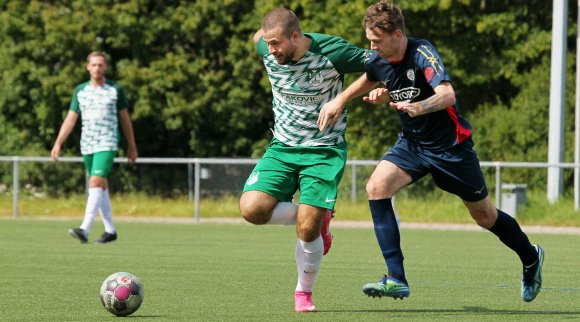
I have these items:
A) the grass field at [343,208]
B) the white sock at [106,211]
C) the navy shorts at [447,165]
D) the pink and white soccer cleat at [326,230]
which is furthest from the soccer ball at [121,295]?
the grass field at [343,208]

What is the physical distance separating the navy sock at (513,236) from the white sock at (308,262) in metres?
1.22

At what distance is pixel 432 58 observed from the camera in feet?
26.5

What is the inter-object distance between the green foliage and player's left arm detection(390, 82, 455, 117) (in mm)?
20203

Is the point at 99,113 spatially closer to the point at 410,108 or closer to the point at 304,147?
the point at 304,147

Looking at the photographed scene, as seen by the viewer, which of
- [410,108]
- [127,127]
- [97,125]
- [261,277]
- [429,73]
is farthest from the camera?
[127,127]

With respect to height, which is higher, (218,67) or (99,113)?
(218,67)

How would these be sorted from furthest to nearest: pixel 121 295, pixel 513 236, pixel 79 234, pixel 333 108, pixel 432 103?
pixel 79 234 < pixel 513 236 < pixel 333 108 < pixel 121 295 < pixel 432 103

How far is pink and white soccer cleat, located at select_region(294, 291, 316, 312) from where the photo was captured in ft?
27.1

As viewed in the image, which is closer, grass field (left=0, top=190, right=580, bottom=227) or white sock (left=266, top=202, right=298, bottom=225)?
white sock (left=266, top=202, right=298, bottom=225)

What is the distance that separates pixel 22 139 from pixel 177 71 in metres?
4.48

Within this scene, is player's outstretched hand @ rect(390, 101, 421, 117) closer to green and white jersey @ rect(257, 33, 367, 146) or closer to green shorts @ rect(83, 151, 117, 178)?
green and white jersey @ rect(257, 33, 367, 146)

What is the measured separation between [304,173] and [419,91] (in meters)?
0.93

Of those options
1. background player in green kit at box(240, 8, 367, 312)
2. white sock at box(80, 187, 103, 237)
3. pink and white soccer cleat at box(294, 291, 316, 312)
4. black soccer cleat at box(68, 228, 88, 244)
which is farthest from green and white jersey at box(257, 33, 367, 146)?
white sock at box(80, 187, 103, 237)

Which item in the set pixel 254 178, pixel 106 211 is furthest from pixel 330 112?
pixel 106 211
